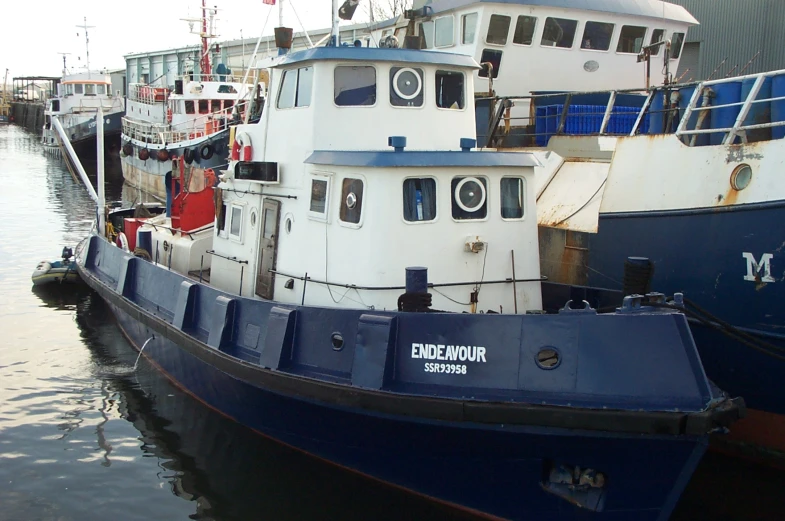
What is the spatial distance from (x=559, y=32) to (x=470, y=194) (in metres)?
7.67

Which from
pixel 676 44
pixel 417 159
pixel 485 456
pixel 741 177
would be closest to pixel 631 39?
pixel 676 44

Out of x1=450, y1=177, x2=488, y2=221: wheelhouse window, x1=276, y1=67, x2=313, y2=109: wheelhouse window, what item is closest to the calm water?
x1=450, y1=177, x2=488, y2=221: wheelhouse window

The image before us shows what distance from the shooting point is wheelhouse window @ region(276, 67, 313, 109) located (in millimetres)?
7832

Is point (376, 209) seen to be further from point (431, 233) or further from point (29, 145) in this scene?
point (29, 145)

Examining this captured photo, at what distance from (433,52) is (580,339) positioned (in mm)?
3417

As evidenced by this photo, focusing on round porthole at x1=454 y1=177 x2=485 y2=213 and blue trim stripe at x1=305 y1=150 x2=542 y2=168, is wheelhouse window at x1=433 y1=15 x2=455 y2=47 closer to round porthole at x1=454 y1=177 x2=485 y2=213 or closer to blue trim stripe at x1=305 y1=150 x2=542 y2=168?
blue trim stripe at x1=305 y1=150 x2=542 y2=168

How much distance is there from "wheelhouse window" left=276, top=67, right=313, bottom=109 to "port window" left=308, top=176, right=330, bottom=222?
0.83m

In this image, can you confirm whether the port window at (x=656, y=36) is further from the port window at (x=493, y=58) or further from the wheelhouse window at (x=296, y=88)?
the wheelhouse window at (x=296, y=88)

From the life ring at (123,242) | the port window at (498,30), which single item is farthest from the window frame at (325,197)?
the port window at (498,30)

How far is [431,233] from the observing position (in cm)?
723

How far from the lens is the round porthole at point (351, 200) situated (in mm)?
7258

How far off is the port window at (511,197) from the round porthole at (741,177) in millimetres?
2148

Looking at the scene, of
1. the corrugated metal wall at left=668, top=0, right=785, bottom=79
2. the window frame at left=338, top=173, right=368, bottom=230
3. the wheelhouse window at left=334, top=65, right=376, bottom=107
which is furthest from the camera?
the corrugated metal wall at left=668, top=0, right=785, bottom=79

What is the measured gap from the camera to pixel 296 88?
8047 mm
